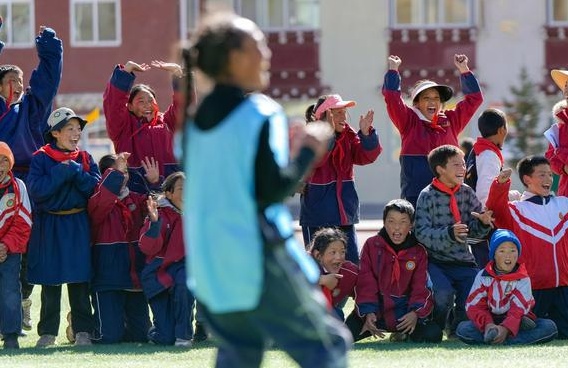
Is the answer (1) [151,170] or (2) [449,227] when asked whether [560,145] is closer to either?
(2) [449,227]

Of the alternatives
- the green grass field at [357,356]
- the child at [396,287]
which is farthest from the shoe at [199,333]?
the child at [396,287]

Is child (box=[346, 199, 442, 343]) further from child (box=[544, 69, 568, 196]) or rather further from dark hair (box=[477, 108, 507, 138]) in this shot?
child (box=[544, 69, 568, 196])

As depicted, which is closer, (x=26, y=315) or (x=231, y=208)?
(x=231, y=208)

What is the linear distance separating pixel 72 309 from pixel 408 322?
101 inches

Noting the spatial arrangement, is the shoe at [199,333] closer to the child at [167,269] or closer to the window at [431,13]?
the child at [167,269]

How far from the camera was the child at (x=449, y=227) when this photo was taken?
10.4 metres

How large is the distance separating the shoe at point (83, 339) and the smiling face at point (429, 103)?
3120 millimetres

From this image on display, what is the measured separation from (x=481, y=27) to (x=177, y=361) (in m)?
28.0

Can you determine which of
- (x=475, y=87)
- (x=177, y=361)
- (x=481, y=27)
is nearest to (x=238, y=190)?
(x=177, y=361)

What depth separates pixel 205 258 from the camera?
5.65 metres

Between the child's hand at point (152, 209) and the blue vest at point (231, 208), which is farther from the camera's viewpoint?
the child's hand at point (152, 209)

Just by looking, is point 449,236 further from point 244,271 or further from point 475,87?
point 244,271

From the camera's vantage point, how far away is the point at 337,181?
433 inches

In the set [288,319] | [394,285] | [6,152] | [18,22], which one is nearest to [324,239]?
[394,285]
